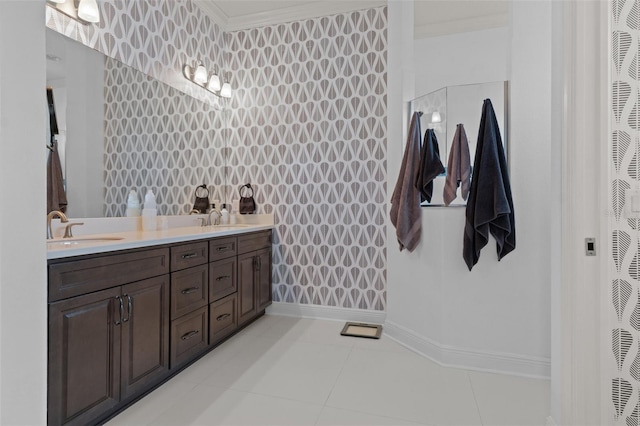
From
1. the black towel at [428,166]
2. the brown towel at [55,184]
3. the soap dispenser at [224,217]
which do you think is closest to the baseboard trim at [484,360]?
A: the black towel at [428,166]

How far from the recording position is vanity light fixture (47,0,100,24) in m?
1.87

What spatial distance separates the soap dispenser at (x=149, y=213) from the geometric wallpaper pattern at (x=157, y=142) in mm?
54

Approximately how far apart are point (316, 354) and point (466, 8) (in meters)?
2.75

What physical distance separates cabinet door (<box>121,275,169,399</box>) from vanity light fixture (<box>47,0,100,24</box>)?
1.64 meters

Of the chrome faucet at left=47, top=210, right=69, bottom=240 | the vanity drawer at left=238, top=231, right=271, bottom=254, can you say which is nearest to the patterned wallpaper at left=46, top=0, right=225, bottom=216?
the chrome faucet at left=47, top=210, right=69, bottom=240

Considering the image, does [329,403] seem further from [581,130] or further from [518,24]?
[518,24]

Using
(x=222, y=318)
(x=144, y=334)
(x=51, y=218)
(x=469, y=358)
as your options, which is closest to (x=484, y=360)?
(x=469, y=358)

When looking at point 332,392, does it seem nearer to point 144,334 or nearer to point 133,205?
point 144,334

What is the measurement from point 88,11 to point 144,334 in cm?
194

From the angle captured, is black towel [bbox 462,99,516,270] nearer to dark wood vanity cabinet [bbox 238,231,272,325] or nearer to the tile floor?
the tile floor

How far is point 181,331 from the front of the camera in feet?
6.58

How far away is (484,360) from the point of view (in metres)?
2.15

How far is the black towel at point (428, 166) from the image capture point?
2298mm

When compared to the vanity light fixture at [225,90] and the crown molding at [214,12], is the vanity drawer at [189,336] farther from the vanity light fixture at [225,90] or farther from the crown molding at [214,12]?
the crown molding at [214,12]
